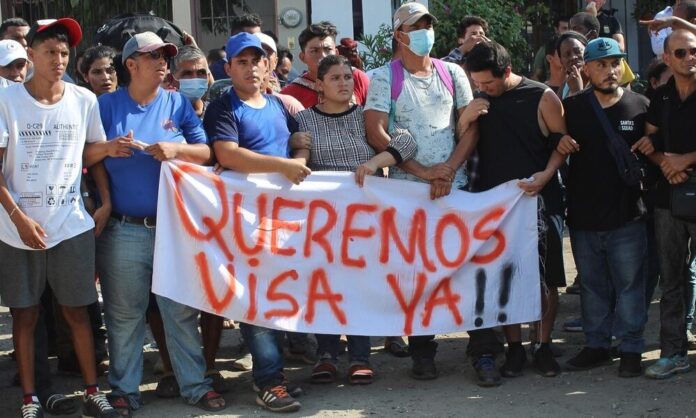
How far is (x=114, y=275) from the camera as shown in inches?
237

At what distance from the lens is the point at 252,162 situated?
6.14 metres

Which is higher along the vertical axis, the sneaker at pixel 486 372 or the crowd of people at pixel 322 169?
the crowd of people at pixel 322 169

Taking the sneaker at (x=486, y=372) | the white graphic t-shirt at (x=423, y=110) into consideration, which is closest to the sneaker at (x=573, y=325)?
the sneaker at (x=486, y=372)

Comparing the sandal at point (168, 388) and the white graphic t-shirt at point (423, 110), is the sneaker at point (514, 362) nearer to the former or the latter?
the white graphic t-shirt at point (423, 110)

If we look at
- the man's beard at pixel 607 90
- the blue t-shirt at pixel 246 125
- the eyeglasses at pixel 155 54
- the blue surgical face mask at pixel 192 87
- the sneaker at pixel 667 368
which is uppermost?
the eyeglasses at pixel 155 54

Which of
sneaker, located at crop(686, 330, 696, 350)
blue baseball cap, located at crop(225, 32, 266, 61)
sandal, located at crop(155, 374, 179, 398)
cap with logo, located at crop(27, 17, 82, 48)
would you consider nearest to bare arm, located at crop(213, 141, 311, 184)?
blue baseball cap, located at crop(225, 32, 266, 61)

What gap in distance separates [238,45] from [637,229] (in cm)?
252

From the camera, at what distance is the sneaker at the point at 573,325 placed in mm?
7559

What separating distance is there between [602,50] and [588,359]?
1823 mm

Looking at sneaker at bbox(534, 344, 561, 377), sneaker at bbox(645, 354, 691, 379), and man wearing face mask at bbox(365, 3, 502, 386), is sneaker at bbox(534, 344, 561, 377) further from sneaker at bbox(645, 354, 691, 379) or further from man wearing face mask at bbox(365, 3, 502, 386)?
sneaker at bbox(645, 354, 691, 379)

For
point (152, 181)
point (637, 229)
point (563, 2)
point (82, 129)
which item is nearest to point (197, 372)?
point (152, 181)

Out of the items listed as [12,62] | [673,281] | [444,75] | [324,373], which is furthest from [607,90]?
[12,62]

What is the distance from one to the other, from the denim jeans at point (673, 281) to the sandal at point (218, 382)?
255 cm

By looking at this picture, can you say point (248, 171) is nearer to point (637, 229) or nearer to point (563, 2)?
point (637, 229)
